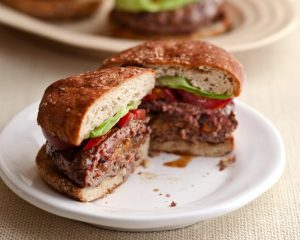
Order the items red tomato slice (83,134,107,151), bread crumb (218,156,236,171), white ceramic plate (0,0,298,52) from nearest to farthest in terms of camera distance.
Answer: red tomato slice (83,134,107,151)
bread crumb (218,156,236,171)
white ceramic plate (0,0,298,52)

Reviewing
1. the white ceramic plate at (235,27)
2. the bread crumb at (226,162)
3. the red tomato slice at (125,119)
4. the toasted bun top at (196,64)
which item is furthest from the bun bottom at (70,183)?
the white ceramic plate at (235,27)

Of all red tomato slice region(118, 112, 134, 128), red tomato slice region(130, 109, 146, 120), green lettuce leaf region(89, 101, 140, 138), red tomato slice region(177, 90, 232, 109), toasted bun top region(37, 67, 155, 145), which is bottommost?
red tomato slice region(177, 90, 232, 109)

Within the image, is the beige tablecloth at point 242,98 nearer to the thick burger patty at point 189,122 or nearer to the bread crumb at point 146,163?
the thick burger patty at point 189,122

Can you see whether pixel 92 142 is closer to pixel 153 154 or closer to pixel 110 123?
pixel 110 123

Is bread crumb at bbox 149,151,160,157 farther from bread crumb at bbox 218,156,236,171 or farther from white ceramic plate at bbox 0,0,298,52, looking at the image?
white ceramic plate at bbox 0,0,298,52

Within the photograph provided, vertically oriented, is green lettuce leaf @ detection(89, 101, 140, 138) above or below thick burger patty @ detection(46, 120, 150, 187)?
above

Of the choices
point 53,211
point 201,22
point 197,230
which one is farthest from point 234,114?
point 201,22

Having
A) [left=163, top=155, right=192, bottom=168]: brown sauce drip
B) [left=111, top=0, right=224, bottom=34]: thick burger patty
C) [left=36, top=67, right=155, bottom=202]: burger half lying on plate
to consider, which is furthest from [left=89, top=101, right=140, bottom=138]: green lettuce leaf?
[left=111, top=0, right=224, bottom=34]: thick burger patty
